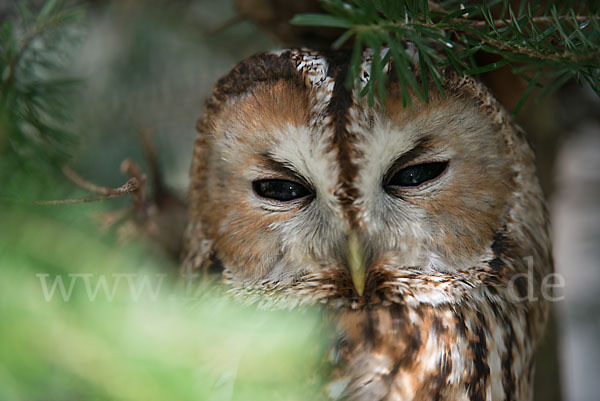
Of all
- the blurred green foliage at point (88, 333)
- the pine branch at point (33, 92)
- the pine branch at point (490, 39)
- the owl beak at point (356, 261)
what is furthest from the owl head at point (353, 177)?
the blurred green foliage at point (88, 333)

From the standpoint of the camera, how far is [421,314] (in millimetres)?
985

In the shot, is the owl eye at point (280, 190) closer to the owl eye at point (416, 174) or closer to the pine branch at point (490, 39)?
the owl eye at point (416, 174)

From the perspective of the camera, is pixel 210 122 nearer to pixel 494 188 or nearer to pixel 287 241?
pixel 287 241

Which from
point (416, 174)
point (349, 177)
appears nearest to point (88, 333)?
point (349, 177)

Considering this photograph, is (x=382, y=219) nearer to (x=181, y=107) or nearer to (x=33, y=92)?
(x=33, y=92)

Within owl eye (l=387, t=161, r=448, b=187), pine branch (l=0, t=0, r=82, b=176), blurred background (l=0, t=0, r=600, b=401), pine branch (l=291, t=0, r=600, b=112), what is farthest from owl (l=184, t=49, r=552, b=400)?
blurred background (l=0, t=0, r=600, b=401)

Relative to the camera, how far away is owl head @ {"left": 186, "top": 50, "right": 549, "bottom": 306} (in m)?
0.90

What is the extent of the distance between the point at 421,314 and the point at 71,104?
35.7 inches

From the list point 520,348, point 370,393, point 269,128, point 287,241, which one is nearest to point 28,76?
point 269,128

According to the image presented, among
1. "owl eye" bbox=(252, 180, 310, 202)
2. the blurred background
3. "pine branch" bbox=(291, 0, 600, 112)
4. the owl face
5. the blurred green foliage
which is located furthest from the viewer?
the blurred background

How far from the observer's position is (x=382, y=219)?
3.10 feet

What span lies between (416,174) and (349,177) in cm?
15

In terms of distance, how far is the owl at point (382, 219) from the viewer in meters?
0.92

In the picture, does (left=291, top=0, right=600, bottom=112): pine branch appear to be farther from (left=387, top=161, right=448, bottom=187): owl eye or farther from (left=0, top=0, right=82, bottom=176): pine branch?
(left=0, top=0, right=82, bottom=176): pine branch
